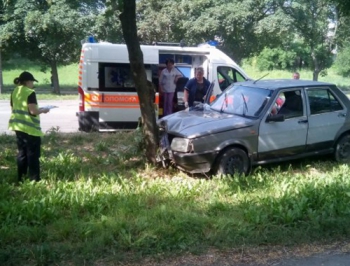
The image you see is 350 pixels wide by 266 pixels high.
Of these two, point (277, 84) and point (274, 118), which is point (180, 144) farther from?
point (277, 84)

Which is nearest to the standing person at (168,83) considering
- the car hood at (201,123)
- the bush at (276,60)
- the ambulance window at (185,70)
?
the ambulance window at (185,70)

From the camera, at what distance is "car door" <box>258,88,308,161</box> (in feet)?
24.0

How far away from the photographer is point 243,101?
25.6ft

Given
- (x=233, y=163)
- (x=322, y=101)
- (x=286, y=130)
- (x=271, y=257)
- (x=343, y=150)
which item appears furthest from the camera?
(x=343, y=150)

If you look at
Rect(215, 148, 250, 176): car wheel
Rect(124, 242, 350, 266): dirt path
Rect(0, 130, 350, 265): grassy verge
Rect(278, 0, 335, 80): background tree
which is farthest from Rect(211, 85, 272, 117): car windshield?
Rect(278, 0, 335, 80): background tree

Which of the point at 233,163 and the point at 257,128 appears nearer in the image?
the point at 233,163

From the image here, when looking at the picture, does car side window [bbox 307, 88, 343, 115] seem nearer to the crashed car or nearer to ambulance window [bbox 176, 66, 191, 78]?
the crashed car

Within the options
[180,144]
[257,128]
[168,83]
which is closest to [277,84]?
[257,128]

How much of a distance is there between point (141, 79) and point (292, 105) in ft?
8.92

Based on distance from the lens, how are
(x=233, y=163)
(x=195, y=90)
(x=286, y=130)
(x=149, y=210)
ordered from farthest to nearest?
(x=195, y=90)
(x=286, y=130)
(x=233, y=163)
(x=149, y=210)

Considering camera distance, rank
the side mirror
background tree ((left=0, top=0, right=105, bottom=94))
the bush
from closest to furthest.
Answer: the side mirror
background tree ((left=0, top=0, right=105, bottom=94))
the bush

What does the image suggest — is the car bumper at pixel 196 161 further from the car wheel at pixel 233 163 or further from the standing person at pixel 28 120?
the standing person at pixel 28 120

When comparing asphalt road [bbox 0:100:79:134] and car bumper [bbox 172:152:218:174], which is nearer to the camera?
car bumper [bbox 172:152:218:174]

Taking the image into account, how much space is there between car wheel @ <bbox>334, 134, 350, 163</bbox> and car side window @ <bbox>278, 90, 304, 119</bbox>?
1.12 m
